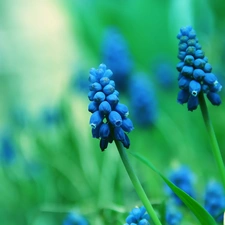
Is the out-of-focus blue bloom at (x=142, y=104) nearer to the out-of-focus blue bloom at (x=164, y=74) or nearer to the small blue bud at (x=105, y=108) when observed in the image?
the out-of-focus blue bloom at (x=164, y=74)

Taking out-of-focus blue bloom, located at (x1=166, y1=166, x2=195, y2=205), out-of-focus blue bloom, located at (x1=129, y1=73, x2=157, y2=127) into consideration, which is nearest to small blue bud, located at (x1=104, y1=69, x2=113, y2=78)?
out-of-focus blue bloom, located at (x1=166, y1=166, x2=195, y2=205)

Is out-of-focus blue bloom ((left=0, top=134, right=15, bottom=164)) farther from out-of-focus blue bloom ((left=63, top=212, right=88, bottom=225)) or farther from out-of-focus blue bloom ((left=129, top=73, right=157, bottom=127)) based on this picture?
out-of-focus blue bloom ((left=63, top=212, right=88, bottom=225))

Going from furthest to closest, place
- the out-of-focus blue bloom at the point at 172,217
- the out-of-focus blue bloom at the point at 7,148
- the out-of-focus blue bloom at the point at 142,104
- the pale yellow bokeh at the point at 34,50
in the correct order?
1. the pale yellow bokeh at the point at 34,50
2. the out-of-focus blue bloom at the point at 7,148
3. the out-of-focus blue bloom at the point at 142,104
4. the out-of-focus blue bloom at the point at 172,217

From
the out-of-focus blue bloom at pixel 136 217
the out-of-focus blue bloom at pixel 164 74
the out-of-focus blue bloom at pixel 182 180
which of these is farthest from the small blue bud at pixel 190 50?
the out-of-focus blue bloom at pixel 164 74

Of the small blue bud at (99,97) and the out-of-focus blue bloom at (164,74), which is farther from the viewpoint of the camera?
the out-of-focus blue bloom at (164,74)

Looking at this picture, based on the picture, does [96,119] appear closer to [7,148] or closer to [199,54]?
[199,54]
